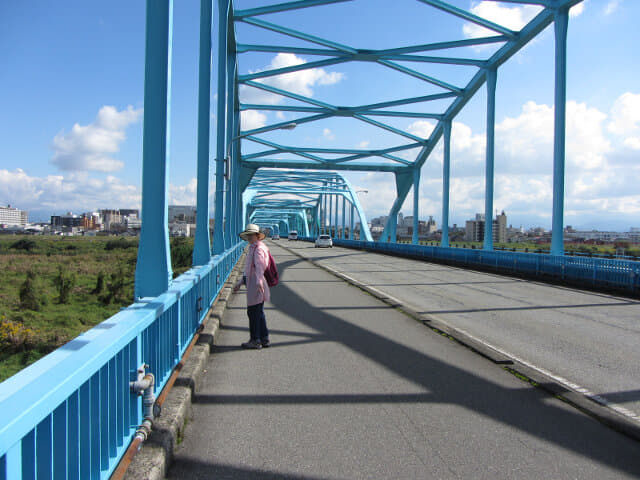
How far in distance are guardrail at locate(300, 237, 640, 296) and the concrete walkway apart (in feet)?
29.9

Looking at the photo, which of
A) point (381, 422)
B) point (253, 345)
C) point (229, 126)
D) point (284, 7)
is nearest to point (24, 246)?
point (229, 126)

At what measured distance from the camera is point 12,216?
106125mm

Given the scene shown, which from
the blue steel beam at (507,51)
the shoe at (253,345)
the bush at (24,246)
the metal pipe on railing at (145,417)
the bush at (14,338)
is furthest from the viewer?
the bush at (24,246)

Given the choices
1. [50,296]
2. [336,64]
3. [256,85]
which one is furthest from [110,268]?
[336,64]

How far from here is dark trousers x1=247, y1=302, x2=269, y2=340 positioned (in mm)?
6230

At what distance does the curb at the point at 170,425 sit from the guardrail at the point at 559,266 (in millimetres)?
11925

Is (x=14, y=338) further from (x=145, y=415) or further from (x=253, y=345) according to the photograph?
(x=145, y=415)

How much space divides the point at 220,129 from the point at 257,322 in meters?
11.5

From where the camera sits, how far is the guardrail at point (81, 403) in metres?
1.64

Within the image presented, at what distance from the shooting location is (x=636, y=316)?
9469 millimetres

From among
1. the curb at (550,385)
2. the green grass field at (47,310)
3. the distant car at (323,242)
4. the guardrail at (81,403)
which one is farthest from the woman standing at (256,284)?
the distant car at (323,242)

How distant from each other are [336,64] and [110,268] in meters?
19.6

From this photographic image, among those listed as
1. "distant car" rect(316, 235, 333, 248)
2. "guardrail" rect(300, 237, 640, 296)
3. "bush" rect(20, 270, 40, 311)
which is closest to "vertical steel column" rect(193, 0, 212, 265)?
"bush" rect(20, 270, 40, 311)

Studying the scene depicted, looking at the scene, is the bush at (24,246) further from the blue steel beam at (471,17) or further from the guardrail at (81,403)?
the guardrail at (81,403)
